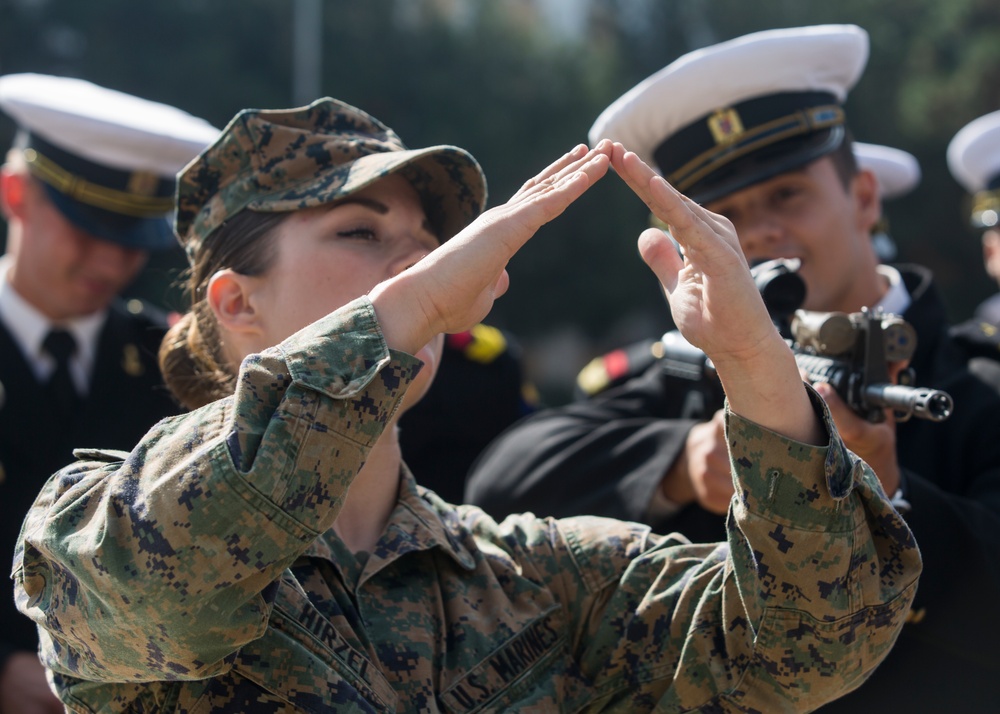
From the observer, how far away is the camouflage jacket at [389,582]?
5.15ft

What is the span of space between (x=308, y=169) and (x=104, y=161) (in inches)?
87.2

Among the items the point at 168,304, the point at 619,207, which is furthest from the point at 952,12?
the point at 168,304

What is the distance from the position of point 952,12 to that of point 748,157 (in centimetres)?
1850

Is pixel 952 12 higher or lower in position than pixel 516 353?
lower

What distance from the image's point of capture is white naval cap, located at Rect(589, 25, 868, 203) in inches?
129

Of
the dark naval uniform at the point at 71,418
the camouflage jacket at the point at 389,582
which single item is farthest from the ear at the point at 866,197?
the dark naval uniform at the point at 71,418

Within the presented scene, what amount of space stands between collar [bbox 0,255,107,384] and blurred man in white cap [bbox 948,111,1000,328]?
3.24m

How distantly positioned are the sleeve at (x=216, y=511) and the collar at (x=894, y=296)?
76.3 inches

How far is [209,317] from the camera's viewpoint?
2.33 metres

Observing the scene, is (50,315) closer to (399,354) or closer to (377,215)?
(377,215)

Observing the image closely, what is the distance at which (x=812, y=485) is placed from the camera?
176cm

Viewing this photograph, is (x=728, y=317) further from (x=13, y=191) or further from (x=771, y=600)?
(x=13, y=191)

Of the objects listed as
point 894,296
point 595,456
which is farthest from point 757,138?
point 595,456

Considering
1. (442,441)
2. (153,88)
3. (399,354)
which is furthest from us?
(153,88)
